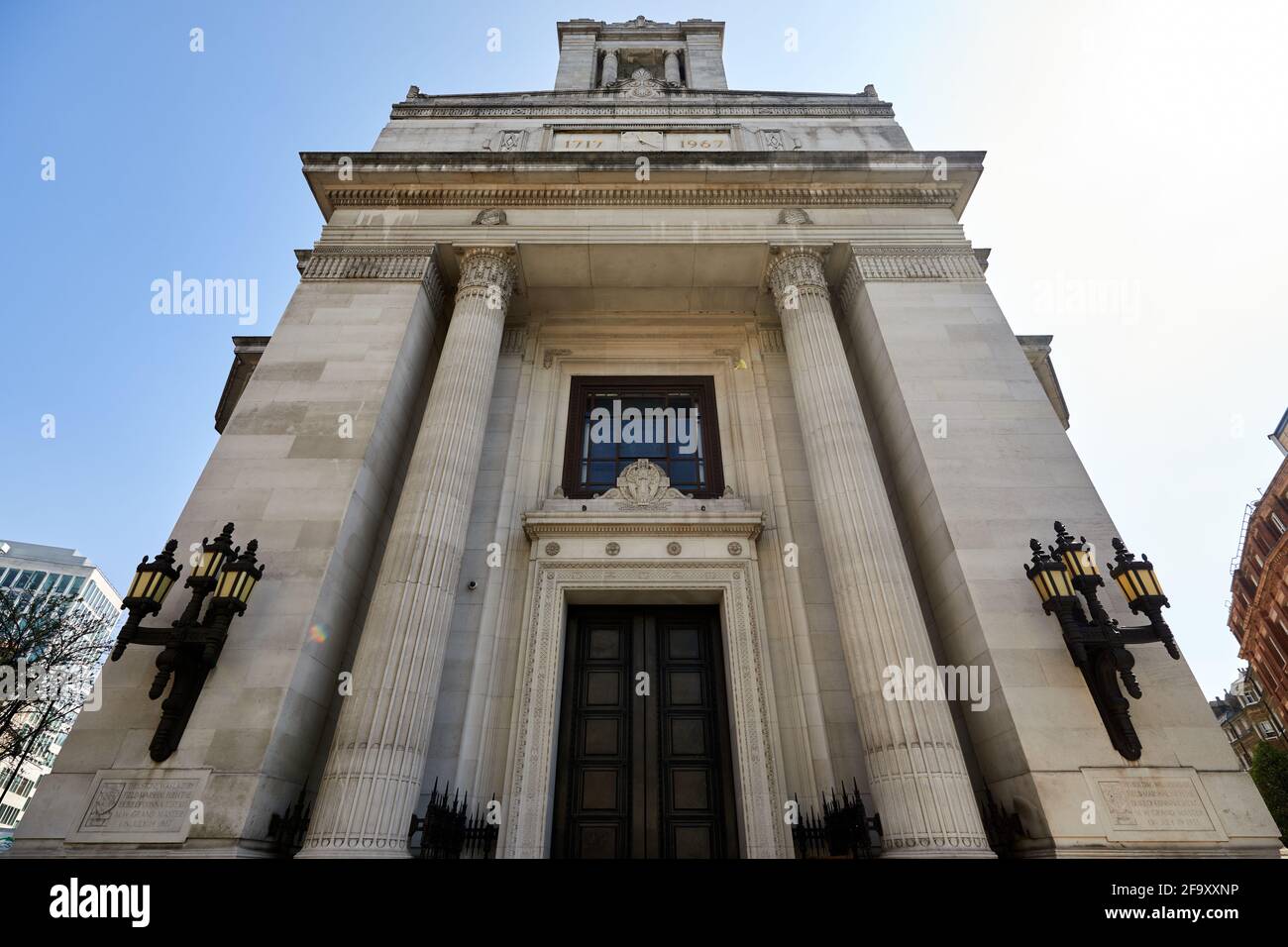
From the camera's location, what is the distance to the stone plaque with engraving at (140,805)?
6156 mm

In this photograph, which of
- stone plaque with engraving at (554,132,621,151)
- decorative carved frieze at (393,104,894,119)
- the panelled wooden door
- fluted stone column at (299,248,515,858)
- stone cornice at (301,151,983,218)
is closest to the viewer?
fluted stone column at (299,248,515,858)

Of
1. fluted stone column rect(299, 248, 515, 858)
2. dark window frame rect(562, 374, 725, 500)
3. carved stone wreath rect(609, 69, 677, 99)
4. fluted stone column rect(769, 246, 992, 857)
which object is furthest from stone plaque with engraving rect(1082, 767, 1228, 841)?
carved stone wreath rect(609, 69, 677, 99)

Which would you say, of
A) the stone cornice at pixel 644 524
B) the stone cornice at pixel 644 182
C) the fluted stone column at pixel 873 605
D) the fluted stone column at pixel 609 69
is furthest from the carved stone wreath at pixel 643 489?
the fluted stone column at pixel 609 69

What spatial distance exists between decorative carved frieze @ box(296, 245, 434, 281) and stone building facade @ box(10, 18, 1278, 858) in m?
0.07

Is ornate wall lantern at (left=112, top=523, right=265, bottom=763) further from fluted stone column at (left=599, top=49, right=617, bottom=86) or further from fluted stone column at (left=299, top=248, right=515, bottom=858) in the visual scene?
fluted stone column at (left=599, top=49, right=617, bottom=86)

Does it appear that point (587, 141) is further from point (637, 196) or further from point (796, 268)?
point (796, 268)

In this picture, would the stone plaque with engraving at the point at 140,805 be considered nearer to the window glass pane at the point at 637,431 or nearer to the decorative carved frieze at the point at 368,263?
the window glass pane at the point at 637,431

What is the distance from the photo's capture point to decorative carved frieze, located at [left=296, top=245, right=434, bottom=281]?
1151 centimetres

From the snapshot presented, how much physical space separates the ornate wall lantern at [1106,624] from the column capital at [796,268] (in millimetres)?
6556

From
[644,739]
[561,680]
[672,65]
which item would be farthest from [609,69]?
[644,739]

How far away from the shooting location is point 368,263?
38.4ft

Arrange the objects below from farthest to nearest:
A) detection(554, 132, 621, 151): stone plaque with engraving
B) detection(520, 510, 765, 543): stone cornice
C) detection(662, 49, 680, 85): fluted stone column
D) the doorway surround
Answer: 1. detection(662, 49, 680, 85): fluted stone column
2. detection(554, 132, 621, 151): stone plaque with engraving
3. detection(520, 510, 765, 543): stone cornice
4. the doorway surround
